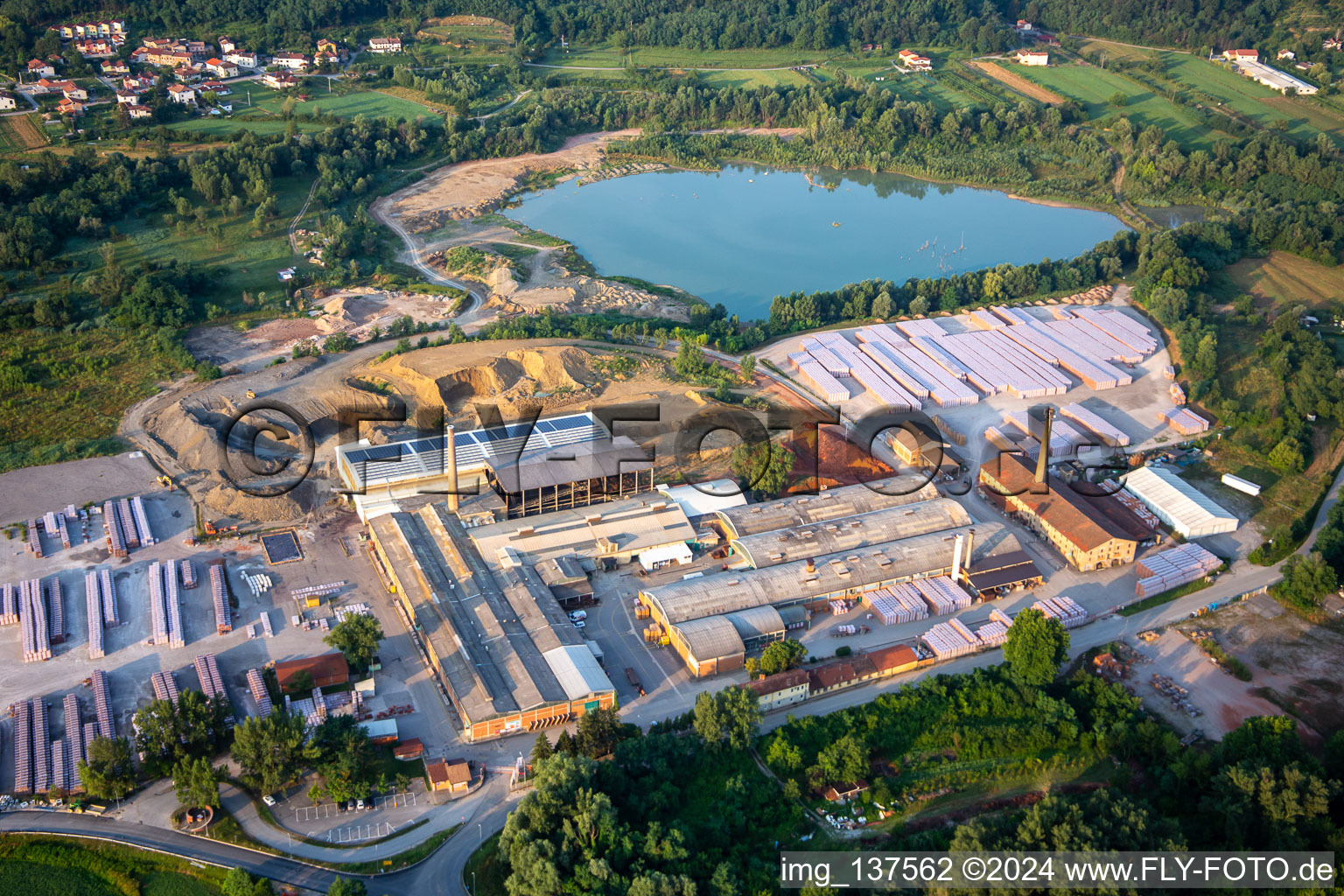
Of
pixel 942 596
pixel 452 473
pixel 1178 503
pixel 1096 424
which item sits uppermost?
pixel 452 473

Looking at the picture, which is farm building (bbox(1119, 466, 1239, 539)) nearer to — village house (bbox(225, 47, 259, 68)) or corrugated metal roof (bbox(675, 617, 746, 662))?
corrugated metal roof (bbox(675, 617, 746, 662))

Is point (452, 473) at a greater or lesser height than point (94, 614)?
greater

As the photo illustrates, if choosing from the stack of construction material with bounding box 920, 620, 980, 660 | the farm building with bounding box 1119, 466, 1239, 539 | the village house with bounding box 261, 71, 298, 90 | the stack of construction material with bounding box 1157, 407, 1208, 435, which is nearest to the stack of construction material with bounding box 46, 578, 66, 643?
the stack of construction material with bounding box 920, 620, 980, 660

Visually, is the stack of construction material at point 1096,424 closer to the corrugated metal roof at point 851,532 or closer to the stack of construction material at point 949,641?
the corrugated metal roof at point 851,532

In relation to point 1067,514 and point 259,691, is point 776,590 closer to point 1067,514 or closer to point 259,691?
point 1067,514

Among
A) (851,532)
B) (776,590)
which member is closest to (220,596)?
(776,590)

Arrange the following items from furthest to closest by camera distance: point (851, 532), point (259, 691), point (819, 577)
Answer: point (851, 532)
point (819, 577)
point (259, 691)

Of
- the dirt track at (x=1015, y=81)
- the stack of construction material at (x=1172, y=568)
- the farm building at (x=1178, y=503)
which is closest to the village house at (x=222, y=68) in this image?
the dirt track at (x=1015, y=81)

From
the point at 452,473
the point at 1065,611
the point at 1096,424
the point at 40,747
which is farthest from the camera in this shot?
the point at 1096,424
